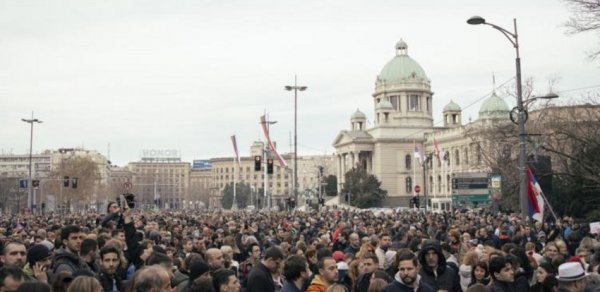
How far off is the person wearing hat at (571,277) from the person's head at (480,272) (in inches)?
82.5

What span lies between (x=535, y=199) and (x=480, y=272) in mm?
11481

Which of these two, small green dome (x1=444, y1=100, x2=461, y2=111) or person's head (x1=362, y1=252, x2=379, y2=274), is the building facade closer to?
small green dome (x1=444, y1=100, x2=461, y2=111)

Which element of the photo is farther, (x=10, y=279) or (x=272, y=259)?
(x=272, y=259)

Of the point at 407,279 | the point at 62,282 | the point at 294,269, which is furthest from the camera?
the point at 294,269

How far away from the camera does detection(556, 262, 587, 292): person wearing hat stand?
270 inches

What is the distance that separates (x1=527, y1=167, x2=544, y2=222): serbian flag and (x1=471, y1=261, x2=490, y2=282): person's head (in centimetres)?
1116

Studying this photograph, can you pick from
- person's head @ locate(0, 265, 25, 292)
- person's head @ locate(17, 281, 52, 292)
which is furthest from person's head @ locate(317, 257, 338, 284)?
person's head @ locate(17, 281, 52, 292)

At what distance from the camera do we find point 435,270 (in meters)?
8.93

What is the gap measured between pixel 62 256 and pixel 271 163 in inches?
1318

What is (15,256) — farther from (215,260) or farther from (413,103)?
(413,103)

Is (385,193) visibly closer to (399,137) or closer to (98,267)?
(399,137)

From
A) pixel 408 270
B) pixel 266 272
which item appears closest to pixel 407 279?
pixel 408 270

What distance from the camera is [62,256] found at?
8.49m

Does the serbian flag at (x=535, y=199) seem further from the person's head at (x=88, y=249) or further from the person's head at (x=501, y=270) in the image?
the person's head at (x=88, y=249)
